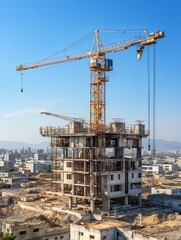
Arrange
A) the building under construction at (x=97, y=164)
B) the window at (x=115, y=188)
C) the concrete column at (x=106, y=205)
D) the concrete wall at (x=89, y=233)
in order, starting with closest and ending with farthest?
the concrete wall at (x=89, y=233) → the concrete column at (x=106, y=205) → the building under construction at (x=97, y=164) → the window at (x=115, y=188)

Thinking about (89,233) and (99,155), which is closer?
(89,233)

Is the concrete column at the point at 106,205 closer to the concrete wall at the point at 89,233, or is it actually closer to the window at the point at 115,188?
the window at the point at 115,188

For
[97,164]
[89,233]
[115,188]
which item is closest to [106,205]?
[115,188]

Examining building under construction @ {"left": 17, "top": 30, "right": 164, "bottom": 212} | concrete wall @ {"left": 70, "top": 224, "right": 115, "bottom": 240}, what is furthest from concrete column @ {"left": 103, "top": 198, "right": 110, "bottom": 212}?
concrete wall @ {"left": 70, "top": 224, "right": 115, "bottom": 240}

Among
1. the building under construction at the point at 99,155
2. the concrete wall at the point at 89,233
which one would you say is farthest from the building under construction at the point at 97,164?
the concrete wall at the point at 89,233

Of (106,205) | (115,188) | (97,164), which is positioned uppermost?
(97,164)

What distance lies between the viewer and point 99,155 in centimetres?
4597

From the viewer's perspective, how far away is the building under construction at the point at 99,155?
45969 mm

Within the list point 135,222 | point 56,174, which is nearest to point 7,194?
point 56,174

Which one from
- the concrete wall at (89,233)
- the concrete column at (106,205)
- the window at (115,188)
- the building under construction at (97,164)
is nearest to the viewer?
the concrete wall at (89,233)

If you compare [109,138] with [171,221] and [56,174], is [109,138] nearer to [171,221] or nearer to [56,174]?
[56,174]

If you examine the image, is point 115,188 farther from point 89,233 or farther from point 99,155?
point 89,233

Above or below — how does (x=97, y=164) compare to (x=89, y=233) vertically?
above

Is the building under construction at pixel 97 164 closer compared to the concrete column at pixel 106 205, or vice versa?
the concrete column at pixel 106 205
